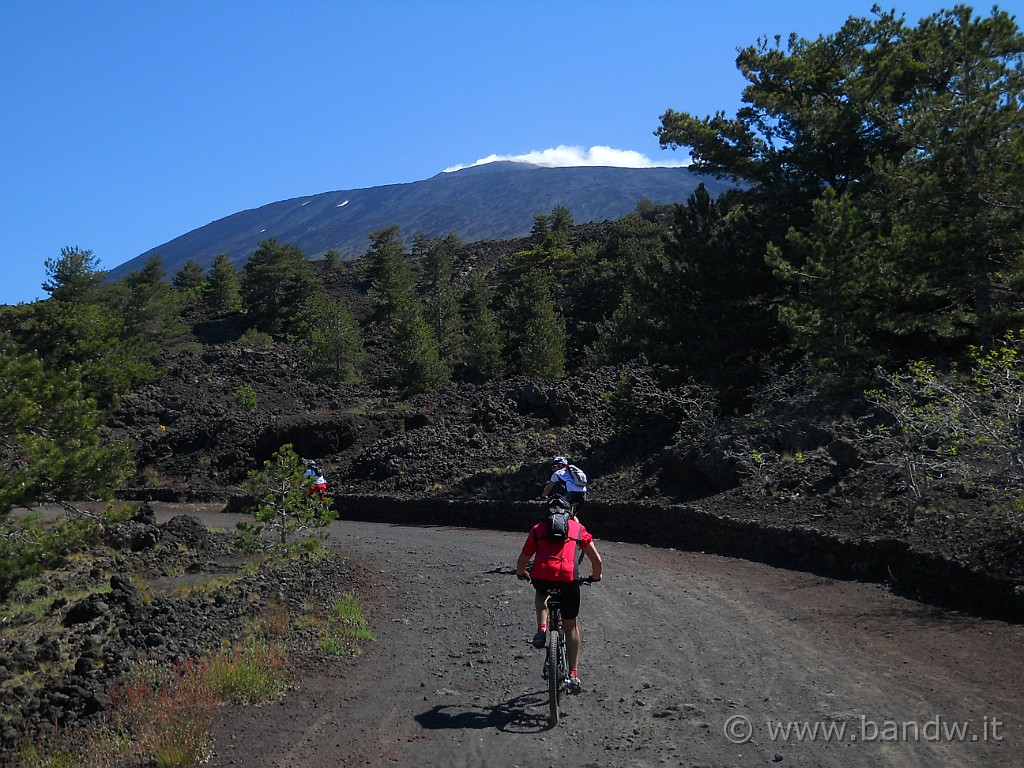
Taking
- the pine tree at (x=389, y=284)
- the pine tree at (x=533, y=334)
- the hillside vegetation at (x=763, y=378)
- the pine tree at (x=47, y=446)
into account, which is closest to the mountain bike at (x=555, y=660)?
the hillside vegetation at (x=763, y=378)

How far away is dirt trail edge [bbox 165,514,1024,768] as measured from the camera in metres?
6.22

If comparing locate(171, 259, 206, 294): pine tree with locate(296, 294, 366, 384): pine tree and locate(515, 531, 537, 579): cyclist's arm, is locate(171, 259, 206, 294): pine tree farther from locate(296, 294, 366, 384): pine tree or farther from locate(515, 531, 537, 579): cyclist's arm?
locate(515, 531, 537, 579): cyclist's arm

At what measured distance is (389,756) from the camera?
6.39m

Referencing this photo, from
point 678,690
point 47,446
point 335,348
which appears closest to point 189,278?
point 335,348

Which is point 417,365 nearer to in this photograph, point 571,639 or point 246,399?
point 246,399

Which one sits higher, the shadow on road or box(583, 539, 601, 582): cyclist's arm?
box(583, 539, 601, 582): cyclist's arm

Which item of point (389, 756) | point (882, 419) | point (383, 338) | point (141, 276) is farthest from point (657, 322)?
point (141, 276)

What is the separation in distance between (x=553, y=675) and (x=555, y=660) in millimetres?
117

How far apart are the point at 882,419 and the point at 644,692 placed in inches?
467

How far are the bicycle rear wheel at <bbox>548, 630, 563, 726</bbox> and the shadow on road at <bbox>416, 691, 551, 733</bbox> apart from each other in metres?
0.11

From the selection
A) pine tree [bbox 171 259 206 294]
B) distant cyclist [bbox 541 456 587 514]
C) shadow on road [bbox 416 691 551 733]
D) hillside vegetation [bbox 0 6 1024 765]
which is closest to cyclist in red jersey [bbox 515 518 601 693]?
shadow on road [bbox 416 691 551 733]

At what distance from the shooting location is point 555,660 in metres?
6.68

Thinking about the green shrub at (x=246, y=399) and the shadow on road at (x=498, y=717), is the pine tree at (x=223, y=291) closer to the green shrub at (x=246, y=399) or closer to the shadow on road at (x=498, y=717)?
the green shrub at (x=246, y=399)

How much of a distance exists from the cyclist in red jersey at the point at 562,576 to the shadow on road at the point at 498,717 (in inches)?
16.6
